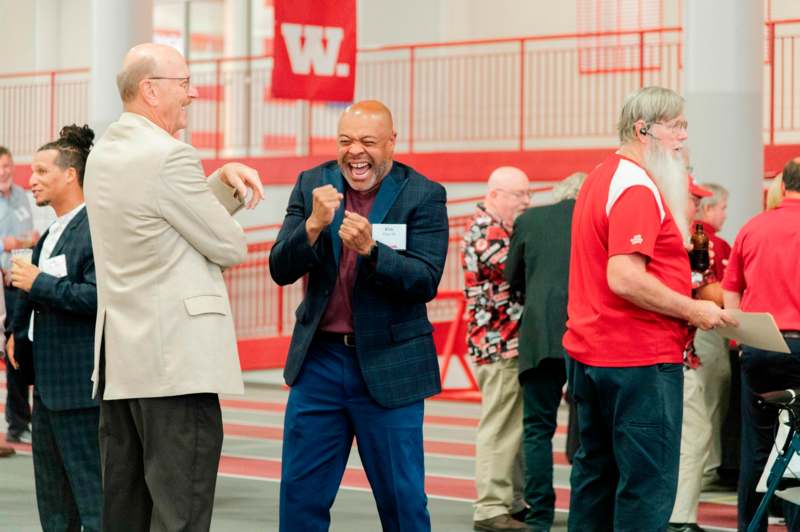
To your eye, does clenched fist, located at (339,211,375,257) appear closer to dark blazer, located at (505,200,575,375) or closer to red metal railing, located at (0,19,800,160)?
dark blazer, located at (505,200,575,375)

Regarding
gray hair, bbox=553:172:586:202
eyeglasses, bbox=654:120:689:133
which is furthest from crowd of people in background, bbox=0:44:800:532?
gray hair, bbox=553:172:586:202

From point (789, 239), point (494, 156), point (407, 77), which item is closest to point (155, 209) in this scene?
point (789, 239)

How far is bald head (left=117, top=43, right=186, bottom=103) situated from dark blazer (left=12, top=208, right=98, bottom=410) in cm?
127

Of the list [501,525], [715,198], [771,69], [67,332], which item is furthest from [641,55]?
[67,332]

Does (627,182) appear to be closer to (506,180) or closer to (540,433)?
(540,433)

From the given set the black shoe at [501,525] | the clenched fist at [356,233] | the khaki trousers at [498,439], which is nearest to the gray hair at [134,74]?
the clenched fist at [356,233]

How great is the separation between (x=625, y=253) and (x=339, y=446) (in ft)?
4.05

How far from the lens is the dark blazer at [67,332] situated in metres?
5.73

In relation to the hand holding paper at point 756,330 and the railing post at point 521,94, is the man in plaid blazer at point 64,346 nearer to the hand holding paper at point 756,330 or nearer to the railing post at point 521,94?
the hand holding paper at point 756,330

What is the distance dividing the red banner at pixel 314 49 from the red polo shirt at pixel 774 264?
17.7 feet

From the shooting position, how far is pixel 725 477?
369 inches

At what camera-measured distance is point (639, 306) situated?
5109mm

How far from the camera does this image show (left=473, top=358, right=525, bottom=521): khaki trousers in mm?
7707

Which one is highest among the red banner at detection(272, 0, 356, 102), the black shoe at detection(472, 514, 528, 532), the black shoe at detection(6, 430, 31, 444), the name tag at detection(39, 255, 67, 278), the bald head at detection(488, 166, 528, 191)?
the red banner at detection(272, 0, 356, 102)
